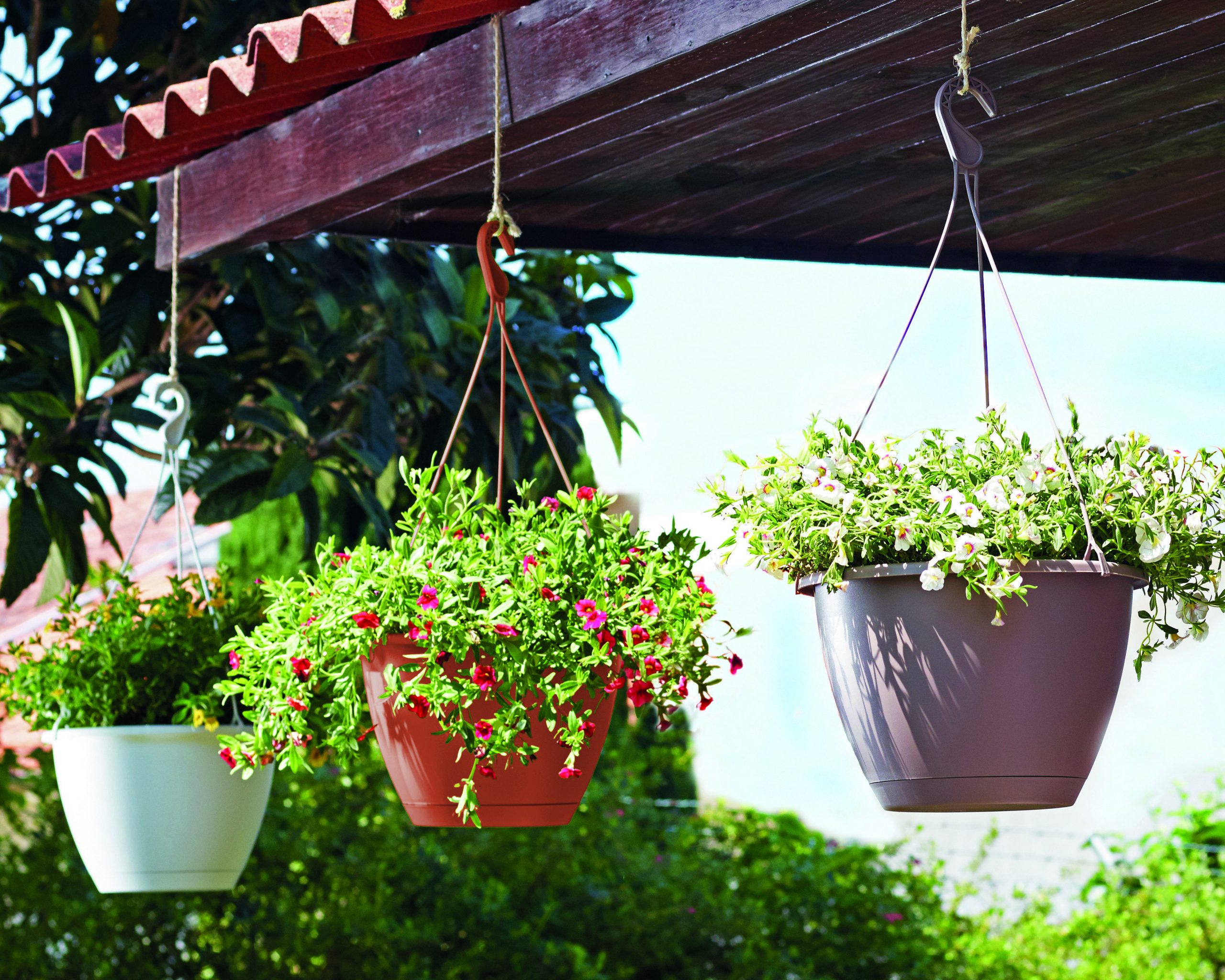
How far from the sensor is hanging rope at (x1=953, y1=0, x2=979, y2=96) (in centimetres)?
113

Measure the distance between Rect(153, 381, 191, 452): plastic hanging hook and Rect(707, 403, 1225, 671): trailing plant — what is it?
2.97ft

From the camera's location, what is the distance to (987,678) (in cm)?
114

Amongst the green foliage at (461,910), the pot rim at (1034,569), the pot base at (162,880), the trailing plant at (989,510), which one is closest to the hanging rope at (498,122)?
the trailing plant at (989,510)

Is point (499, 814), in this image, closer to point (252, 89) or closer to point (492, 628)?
point (492, 628)

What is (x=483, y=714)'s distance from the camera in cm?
129

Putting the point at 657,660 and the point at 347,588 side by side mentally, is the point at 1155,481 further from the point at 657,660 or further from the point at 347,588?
the point at 347,588

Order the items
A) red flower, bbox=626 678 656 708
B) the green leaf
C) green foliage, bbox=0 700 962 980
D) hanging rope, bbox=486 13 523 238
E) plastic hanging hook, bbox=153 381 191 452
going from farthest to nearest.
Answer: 1. green foliage, bbox=0 700 962 980
2. the green leaf
3. plastic hanging hook, bbox=153 381 191 452
4. hanging rope, bbox=486 13 523 238
5. red flower, bbox=626 678 656 708

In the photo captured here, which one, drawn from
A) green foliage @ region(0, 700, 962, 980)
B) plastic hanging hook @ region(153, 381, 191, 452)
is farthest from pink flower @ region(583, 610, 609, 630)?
green foliage @ region(0, 700, 962, 980)

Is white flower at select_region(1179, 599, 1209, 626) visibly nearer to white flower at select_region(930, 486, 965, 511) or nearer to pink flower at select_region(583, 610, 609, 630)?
white flower at select_region(930, 486, 965, 511)

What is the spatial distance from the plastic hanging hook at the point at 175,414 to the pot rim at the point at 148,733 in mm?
406

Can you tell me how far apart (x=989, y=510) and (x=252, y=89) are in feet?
3.18

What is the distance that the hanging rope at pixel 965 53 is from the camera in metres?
1.13

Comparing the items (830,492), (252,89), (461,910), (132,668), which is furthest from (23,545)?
(461,910)

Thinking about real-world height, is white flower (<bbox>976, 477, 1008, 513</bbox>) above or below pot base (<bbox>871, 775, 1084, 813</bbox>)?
above
